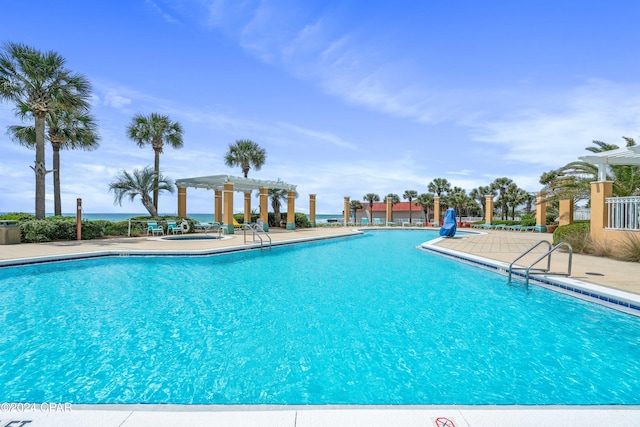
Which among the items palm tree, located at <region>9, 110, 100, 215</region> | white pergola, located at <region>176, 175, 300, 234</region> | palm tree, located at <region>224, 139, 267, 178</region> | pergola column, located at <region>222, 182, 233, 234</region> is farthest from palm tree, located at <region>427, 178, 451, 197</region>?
palm tree, located at <region>9, 110, 100, 215</region>

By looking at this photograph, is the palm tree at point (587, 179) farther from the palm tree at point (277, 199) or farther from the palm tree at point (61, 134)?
the palm tree at point (61, 134)

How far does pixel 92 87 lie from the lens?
15.0 m

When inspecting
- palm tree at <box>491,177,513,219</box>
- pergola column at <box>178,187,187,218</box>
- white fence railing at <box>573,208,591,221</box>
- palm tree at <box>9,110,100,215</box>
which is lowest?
white fence railing at <box>573,208,591,221</box>

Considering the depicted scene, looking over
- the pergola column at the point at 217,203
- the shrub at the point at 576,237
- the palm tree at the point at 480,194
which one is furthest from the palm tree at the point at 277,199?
the palm tree at the point at 480,194

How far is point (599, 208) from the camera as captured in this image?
10.3 m

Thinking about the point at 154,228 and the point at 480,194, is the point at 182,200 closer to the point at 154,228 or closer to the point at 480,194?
the point at 154,228

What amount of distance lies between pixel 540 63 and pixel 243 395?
1266cm

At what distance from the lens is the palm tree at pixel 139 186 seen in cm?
1967

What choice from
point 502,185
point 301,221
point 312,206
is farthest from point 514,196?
point 301,221

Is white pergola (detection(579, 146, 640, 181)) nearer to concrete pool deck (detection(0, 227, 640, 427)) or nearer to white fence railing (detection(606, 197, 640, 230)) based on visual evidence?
white fence railing (detection(606, 197, 640, 230))

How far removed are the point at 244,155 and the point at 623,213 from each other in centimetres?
2202

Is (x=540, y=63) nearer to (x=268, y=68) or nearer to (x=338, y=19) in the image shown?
(x=338, y=19)

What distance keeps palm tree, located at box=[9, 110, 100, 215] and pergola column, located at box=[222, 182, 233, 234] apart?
8.07 metres

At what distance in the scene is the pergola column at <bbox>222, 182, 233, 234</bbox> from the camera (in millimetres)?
18375
